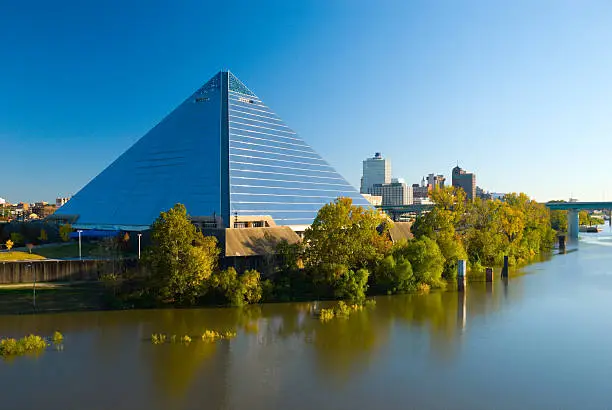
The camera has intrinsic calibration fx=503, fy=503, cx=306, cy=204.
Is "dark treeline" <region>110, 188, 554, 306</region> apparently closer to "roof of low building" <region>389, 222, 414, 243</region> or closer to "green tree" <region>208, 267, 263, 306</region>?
"green tree" <region>208, 267, 263, 306</region>

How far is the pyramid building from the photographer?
46.7 meters

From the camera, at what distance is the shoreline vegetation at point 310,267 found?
Result: 114ft

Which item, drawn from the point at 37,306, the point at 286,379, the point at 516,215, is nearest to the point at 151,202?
the point at 37,306

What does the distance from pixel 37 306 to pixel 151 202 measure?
648 inches

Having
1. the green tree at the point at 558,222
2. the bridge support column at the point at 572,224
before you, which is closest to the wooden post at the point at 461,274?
the bridge support column at the point at 572,224

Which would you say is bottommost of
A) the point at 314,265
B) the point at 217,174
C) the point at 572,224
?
the point at 314,265

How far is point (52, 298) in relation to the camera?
34.9 meters

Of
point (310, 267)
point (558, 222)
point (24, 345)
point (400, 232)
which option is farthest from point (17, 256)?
point (558, 222)

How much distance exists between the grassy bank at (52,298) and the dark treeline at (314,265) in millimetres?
1774

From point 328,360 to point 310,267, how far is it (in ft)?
47.1

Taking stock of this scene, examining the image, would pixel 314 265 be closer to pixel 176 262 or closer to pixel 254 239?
pixel 254 239

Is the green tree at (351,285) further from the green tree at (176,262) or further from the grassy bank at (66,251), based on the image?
the grassy bank at (66,251)

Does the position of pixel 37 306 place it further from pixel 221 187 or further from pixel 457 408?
pixel 457 408

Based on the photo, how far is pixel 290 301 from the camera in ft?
125
